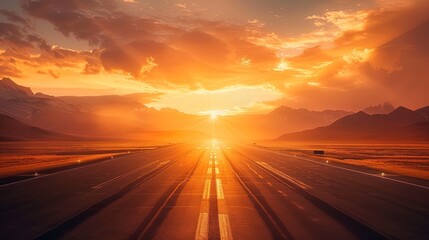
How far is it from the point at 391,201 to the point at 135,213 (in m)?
10.2

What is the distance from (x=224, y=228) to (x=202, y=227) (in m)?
0.60

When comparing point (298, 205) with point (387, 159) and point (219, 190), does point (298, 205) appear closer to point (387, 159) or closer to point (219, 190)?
point (219, 190)

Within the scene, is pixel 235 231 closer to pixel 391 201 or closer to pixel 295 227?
pixel 295 227

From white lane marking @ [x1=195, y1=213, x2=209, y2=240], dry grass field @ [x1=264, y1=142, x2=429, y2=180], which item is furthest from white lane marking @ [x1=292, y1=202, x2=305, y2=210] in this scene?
dry grass field @ [x1=264, y1=142, x2=429, y2=180]

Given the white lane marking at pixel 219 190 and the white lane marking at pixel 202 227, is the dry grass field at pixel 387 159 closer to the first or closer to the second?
the white lane marking at pixel 219 190

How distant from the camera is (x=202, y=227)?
1074 cm

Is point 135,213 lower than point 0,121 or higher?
lower

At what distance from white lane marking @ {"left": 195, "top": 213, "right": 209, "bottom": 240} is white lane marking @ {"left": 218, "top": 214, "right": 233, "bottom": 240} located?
1.22 feet

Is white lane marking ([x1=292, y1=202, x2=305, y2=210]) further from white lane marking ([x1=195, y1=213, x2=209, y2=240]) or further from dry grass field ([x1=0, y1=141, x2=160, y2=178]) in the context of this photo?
dry grass field ([x1=0, y1=141, x2=160, y2=178])

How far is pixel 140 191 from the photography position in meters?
18.5

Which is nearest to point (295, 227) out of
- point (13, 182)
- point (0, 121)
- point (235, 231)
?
point (235, 231)

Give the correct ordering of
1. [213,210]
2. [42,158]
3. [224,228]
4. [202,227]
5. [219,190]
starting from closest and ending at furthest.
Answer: [224,228] < [202,227] < [213,210] < [219,190] < [42,158]

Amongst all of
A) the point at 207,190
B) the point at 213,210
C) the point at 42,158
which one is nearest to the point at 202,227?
the point at 213,210

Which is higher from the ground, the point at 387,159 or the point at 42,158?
the point at 387,159
